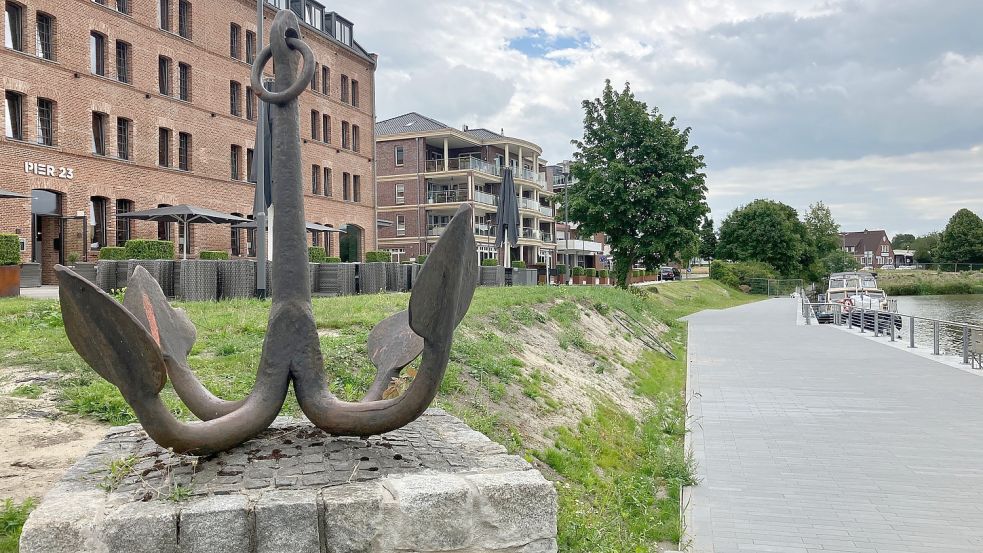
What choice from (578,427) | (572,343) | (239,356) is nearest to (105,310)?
(239,356)

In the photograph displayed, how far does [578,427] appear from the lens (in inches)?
328

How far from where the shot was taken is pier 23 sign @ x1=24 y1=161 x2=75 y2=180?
21.9 m

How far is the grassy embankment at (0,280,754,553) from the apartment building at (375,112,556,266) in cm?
3629

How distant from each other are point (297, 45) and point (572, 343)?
33.3 ft

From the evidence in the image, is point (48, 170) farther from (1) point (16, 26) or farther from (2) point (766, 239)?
(2) point (766, 239)

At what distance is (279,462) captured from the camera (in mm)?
3846

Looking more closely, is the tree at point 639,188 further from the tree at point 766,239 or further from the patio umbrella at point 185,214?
the tree at point 766,239

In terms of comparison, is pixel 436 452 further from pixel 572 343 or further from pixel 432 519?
pixel 572 343

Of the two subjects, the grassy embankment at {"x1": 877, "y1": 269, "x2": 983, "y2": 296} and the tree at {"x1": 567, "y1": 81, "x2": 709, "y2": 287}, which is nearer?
the tree at {"x1": 567, "y1": 81, "x2": 709, "y2": 287}

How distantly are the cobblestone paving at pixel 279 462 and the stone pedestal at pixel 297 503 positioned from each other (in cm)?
1

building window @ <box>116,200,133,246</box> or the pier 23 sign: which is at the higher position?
the pier 23 sign

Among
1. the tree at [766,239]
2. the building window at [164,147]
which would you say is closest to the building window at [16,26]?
the building window at [164,147]

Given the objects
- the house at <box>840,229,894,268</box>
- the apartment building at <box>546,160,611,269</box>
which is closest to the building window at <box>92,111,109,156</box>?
the apartment building at <box>546,160,611,269</box>

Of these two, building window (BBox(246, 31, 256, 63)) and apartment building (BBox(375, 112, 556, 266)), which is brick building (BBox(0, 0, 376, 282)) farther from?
apartment building (BBox(375, 112, 556, 266))
